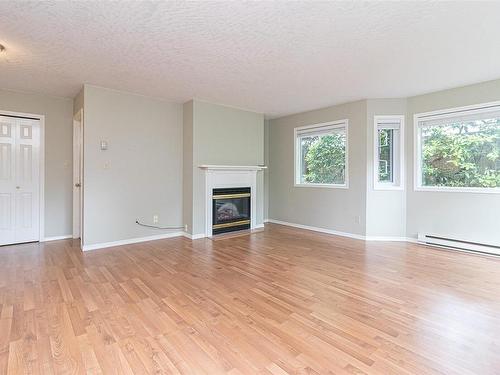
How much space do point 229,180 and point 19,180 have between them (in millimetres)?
3499

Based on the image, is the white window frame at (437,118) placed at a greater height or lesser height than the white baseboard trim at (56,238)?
greater

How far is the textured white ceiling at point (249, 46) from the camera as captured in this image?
2.24 metres

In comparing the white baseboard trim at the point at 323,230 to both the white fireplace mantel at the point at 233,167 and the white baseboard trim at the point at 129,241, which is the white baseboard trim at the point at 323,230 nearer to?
the white fireplace mantel at the point at 233,167

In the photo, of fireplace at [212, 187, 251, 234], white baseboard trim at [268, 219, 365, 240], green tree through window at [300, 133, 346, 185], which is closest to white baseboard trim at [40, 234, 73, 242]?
fireplace at [212, 187, 251, 234]

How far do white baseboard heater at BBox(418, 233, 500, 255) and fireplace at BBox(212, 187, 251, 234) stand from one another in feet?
10.4

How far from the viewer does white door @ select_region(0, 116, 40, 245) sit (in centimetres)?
438

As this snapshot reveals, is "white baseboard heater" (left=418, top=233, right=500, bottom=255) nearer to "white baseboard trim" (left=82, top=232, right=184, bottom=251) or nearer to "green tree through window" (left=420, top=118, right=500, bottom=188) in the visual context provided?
"green tree through window" (left=420, top=118, right=500, bottom=188)

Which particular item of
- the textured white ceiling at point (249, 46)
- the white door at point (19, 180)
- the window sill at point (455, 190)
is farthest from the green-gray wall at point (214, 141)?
the window sill at point (455, 190)

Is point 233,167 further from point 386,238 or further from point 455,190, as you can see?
point 455,190

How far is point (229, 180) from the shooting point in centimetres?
539

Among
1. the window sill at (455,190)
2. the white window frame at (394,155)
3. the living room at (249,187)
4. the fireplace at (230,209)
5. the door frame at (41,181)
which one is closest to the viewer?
the living room at (249,187)

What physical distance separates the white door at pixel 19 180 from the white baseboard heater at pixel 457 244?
21.4 ft

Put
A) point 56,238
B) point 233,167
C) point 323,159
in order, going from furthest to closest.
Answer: point 323,159
point 233,167
point 56,238

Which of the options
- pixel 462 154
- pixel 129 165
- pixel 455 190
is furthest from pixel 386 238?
pixel 129 165
